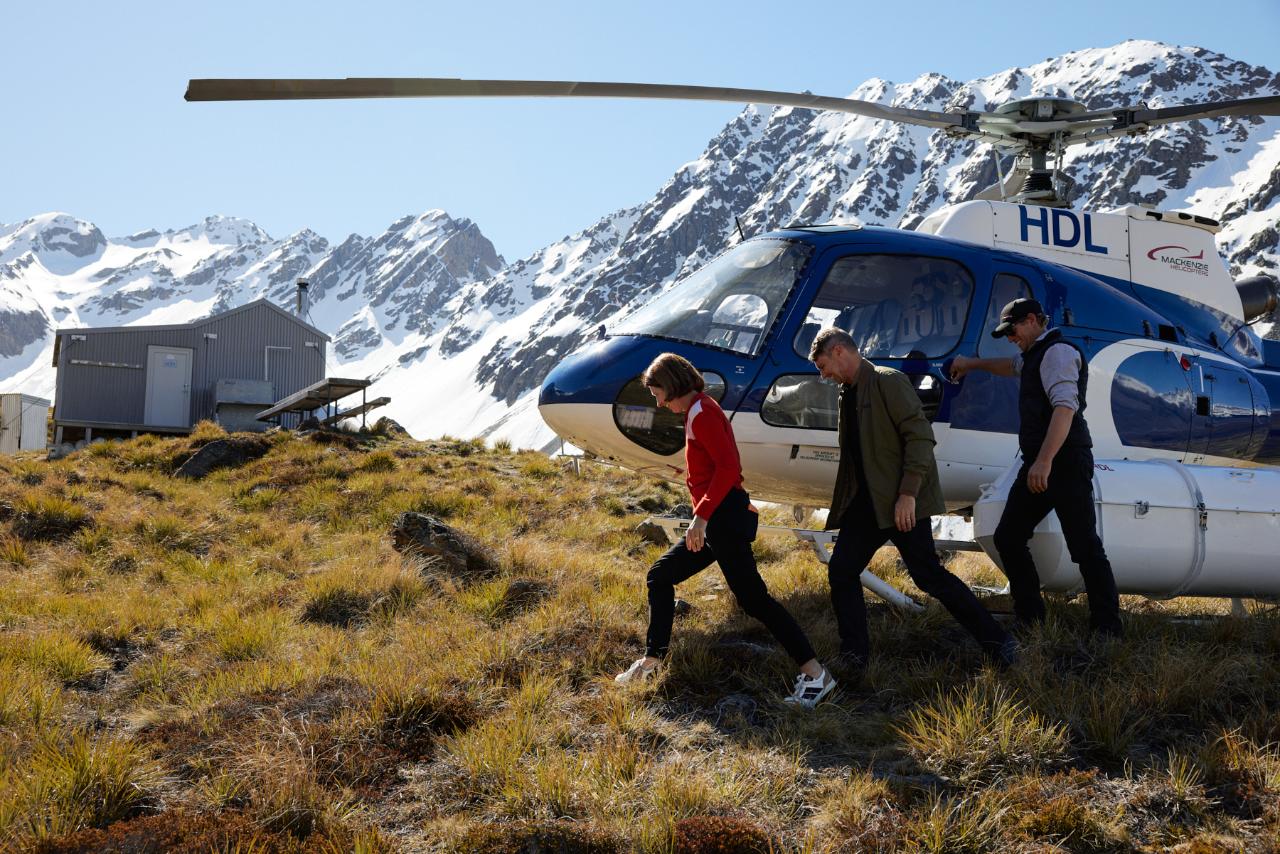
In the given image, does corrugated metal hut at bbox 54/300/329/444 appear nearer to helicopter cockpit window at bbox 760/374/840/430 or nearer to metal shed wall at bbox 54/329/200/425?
metal shed wall at bbox 54/329/200/425

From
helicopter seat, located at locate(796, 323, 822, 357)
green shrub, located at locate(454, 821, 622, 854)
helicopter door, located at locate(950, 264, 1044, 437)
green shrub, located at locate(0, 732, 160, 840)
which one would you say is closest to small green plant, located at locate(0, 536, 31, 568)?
green shrub, located at locate(0, 732, 160, 840)

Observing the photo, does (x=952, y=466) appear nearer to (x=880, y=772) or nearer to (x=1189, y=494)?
(x=1189, y=494)

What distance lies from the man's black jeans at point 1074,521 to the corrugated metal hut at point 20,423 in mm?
29014

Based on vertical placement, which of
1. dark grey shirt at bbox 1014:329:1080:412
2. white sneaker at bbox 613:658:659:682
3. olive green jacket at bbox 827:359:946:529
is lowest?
white sneaker at bbox 613:658:659:682

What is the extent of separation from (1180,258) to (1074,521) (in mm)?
4001

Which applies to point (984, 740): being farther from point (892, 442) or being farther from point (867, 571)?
point (867, 571)

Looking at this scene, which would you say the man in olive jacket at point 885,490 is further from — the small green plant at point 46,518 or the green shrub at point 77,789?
the small green plant at point 46,518

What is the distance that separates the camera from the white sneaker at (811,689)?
443 centimetres

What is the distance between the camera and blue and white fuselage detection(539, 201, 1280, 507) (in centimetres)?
621

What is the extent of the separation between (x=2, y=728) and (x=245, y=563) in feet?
13.1

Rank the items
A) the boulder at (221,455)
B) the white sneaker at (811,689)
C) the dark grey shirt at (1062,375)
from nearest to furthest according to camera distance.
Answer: the white sneaker at (811,689), the dark grey shirt at (1062,375), the boulder at (221,455)

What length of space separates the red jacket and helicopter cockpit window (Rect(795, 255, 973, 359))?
2.09 metres

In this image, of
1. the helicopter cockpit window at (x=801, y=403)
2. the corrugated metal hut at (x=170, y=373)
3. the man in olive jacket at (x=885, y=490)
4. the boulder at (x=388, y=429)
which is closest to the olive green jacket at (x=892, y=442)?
the man in olive jacket at (x=885, y=490)

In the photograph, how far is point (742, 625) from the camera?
19.2 feet
